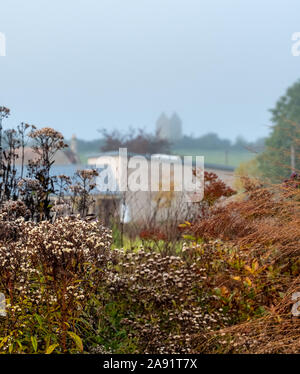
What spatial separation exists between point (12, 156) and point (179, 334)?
2458 mm

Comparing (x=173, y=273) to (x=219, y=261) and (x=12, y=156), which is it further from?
(x=12, y=156)

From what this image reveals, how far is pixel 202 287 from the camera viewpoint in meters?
4.57

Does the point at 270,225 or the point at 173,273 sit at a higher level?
the point at 270,225

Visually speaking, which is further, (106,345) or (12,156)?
(12,156)

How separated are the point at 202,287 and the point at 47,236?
1.79 meters

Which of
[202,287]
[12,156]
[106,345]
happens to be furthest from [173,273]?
[12,156]

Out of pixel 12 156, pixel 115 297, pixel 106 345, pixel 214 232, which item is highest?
pixel 12 156

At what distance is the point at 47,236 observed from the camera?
3307mm
